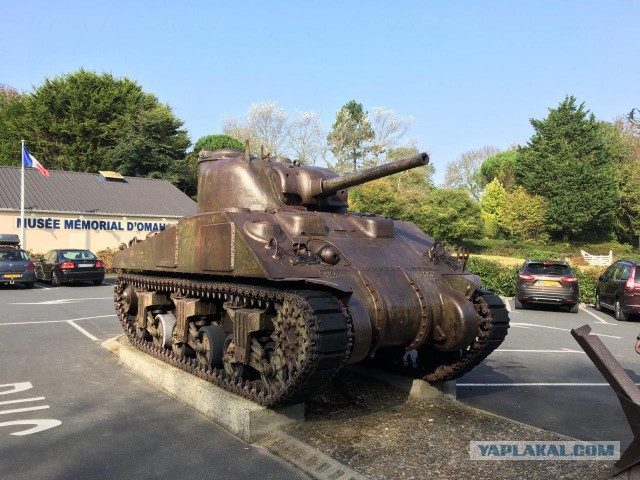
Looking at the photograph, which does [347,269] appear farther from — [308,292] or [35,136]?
[35,136]

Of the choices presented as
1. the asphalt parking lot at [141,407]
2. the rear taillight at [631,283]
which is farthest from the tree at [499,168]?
the asphalt parking lot at [141,407]

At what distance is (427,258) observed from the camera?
698 centimetres

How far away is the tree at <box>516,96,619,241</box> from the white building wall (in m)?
30.6

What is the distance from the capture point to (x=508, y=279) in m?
20.6

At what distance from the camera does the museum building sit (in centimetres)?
2825

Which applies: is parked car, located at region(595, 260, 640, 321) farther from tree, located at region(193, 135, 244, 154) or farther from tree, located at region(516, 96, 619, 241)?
tree, located at region(193, 135, 244, 154)

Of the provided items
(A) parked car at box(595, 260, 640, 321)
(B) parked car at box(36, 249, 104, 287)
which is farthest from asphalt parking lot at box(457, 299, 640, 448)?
(B) parked car at box(36, 249, 104, 287)

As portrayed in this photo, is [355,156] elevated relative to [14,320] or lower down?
elevated

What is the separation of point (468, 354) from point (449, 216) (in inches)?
1270

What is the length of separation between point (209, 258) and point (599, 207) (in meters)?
44.2

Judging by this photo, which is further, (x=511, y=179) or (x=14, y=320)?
(x=511, y=179)

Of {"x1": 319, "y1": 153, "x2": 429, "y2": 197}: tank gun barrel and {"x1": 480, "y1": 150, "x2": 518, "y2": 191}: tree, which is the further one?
{"x1": 480, "y1": 150, "x2": 518, "y2": 191}: tree

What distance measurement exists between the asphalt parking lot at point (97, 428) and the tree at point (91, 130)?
33381mm

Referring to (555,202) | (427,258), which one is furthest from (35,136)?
(427,258)
